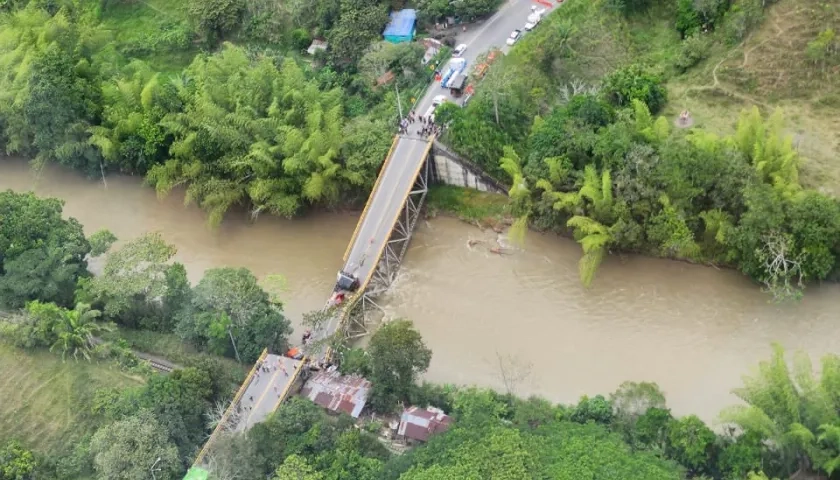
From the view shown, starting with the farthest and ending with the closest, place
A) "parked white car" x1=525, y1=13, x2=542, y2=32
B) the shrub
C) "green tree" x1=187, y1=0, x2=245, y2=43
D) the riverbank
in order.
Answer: "green tree" x1=187, y1=0, x2=245, y2=43 → "parked white car" x1=525, y1=13, x2=542, y2=32 → the shrub → the riverbank

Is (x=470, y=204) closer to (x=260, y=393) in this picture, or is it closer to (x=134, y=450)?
(x=260, y=393)

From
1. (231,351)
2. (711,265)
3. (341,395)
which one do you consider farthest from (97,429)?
(711,265)

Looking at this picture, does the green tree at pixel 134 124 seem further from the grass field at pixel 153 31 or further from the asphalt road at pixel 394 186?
the asphalt road at pixel 394 186

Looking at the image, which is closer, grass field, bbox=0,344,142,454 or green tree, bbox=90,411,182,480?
green tree, bbox=90,411,182,480

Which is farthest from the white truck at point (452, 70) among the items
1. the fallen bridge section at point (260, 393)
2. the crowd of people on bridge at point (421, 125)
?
the fallen bridge section at point (260, 393)

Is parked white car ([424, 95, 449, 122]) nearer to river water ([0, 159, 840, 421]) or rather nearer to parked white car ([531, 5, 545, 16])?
river water ([0, 159, 840, 421])

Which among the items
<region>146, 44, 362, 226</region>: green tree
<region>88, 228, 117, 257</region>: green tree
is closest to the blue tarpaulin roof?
<region>146, 44, 362, 226</region>: green tree
